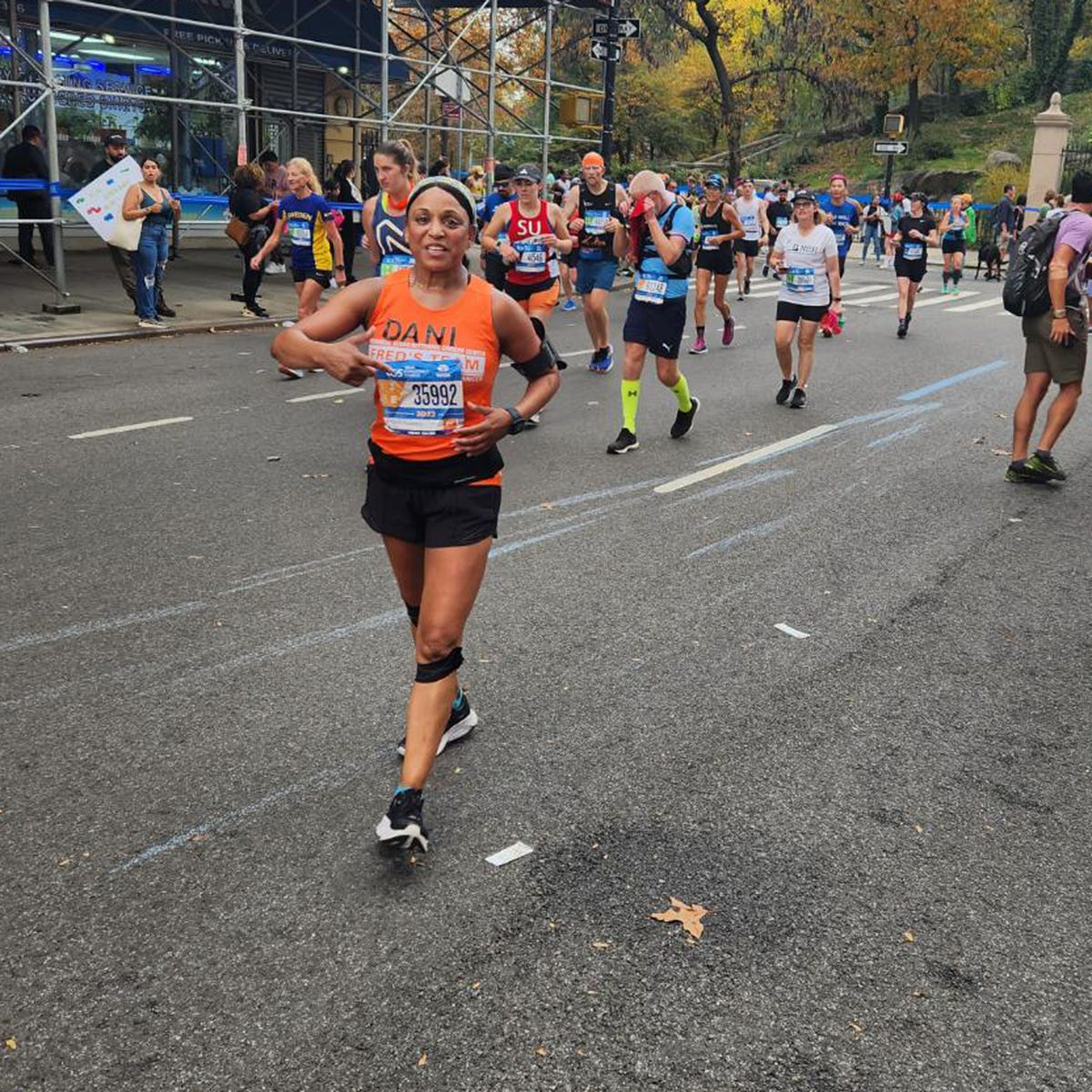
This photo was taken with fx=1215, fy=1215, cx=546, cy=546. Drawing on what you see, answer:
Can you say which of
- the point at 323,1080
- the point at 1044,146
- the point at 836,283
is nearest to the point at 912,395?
the point at 836,283

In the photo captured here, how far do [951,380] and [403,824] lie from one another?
10795 millimetres

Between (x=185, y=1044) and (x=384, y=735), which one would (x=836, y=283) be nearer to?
(x=384, y=735)

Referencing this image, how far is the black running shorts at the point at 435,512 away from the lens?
367 cm

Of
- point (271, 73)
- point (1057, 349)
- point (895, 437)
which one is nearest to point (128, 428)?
point (895, 437)

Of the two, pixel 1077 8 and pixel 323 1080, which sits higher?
pixel 1077 8

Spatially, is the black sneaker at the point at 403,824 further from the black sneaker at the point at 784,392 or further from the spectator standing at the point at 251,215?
the spectator standing at the point at 251,215

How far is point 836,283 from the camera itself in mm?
10898

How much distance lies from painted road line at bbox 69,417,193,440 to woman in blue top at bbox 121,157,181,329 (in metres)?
5.05

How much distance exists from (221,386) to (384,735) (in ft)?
24.0

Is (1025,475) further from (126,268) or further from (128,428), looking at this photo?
(126,268)

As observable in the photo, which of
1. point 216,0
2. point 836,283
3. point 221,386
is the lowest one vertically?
point 221,386

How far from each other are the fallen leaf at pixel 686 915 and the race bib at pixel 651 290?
6196 millimetres

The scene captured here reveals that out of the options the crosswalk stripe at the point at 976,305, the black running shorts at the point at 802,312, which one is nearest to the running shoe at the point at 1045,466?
the black running shorts at the point at 802,312

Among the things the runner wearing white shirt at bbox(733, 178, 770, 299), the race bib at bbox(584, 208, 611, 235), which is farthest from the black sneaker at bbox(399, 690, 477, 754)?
the runner wearing white shirt at bbox(733, 178, 770, 299)
